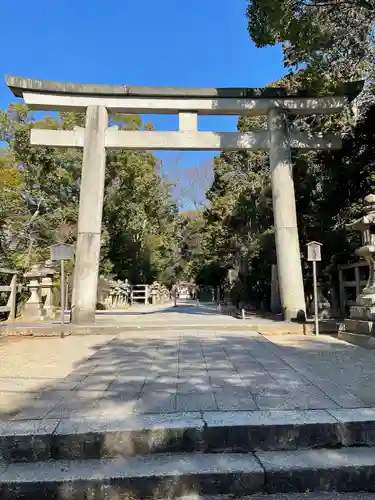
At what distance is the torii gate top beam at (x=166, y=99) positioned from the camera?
834 centimetres

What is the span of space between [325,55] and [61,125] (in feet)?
48.6

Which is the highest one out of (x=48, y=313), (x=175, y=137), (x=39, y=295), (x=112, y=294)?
(x=175, y=137)

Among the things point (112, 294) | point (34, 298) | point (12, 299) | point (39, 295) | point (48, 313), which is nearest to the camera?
point (12, 299)

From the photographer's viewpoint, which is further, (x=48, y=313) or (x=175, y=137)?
(x=48, y=313)

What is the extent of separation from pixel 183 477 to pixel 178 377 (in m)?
1.75

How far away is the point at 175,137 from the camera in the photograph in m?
8.91

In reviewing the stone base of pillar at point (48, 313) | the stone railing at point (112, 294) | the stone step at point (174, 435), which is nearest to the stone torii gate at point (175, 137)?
the stone base of pillar at point (48, 313)

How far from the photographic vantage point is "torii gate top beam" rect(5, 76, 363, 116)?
834 centimetres

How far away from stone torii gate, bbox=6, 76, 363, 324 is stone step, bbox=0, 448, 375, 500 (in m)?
5.90

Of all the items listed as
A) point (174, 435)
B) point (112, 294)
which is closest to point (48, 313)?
point (112, 294)

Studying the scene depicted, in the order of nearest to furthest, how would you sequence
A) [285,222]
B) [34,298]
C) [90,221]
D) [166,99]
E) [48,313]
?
[90,221]
[285,222]
[166,99]
[34,298]
[48,313]

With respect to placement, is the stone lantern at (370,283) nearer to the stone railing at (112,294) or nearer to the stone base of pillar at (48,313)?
the stone base of pillar at (48,313)

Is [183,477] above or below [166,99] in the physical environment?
below

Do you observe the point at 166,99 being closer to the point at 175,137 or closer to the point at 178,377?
the point at 175,137
